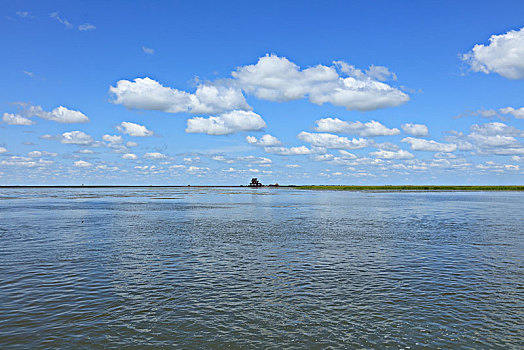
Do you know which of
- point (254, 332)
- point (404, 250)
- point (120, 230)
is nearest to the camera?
point (254, 332)

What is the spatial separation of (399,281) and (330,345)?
31.9 ft

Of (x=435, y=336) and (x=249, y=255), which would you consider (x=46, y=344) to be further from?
(x=249, y=255)

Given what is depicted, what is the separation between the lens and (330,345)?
531 inches

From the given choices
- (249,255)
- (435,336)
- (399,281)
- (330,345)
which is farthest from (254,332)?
(249,255)

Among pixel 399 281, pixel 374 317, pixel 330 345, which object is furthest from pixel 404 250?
pixel 330 345

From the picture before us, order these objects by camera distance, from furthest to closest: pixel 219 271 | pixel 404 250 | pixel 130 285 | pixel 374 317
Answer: pixel 404 250 → pixel 219 271 → pixel 130 285 → pixel 374 317

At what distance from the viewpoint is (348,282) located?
840 inches

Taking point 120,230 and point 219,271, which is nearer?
point 219,271

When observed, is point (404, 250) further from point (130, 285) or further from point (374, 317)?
point (130, 285)

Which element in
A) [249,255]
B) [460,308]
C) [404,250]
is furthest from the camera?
[404,250]

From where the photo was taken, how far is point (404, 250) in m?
31.3

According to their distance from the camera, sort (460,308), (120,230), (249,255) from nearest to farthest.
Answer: (460,308) → (249,255) → (120,230)

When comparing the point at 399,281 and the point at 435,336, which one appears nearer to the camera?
the point at 435,336

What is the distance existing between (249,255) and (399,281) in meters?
11.2
